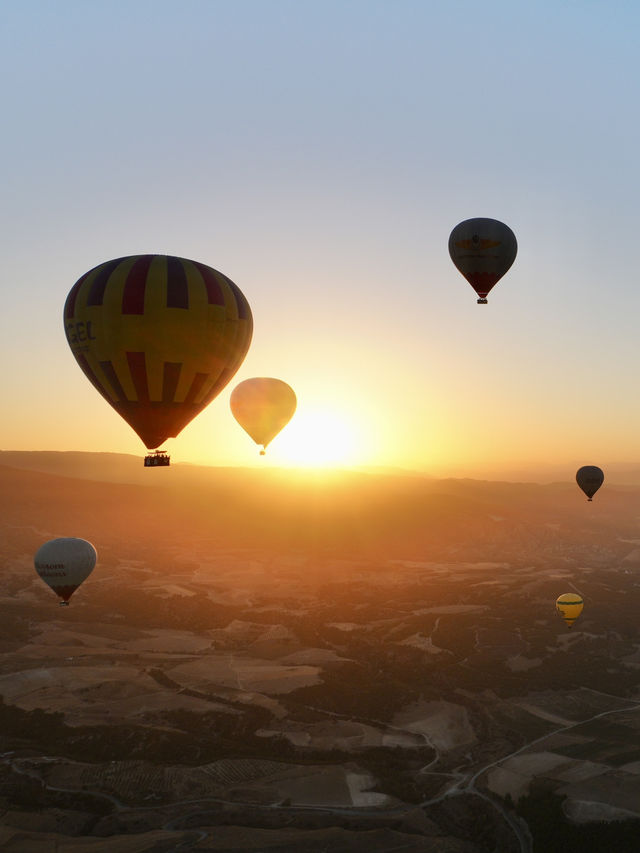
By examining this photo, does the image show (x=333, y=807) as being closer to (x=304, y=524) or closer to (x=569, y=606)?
(x=569, y=606)

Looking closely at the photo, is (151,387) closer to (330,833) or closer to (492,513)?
(330,833)

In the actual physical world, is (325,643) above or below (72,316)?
below

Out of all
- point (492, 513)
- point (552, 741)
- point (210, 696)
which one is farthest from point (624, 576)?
point (210, 696)

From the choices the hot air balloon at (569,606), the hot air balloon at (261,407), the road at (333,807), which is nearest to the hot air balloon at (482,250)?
the hot air balloon at (261,407)

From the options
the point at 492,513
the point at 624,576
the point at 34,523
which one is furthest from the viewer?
the point at 492,513

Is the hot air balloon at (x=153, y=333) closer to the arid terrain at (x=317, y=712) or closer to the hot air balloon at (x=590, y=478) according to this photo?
the arid terrain at (x=317, y=712)

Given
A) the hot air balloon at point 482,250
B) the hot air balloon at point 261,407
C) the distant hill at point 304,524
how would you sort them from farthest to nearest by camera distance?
1. the distant hill at point 304,524
2. the hot air balloon at point 261,407
3. the hot air balloon at point 482,250

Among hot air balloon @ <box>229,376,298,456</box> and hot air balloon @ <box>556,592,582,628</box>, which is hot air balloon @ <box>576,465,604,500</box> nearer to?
hot air balloon @ <box>556,592,582,628</box>
